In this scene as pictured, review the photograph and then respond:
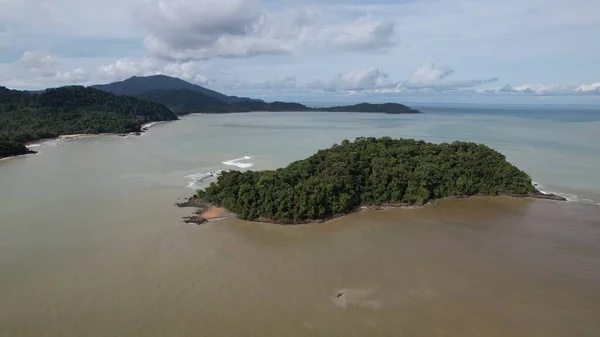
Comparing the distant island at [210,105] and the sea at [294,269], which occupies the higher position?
the distant island at [210,105]

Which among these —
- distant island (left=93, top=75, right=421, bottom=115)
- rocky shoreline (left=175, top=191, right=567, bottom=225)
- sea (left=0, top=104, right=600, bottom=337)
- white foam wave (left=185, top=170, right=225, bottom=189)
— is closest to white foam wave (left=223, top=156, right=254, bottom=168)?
white foam wave (left=185, top=170, right=225, bottom=189)

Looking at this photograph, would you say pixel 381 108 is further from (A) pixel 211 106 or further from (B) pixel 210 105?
(B) pixel 210 105

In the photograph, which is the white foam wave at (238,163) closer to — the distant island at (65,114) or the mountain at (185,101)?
the distant island at (65,114)

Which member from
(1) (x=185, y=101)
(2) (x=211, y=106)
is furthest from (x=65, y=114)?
(1) (x=185, y=101)

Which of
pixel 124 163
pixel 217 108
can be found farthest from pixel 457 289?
pixel 217 108

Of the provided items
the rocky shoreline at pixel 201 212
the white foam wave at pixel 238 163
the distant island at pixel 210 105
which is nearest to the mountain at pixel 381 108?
the distant island at pixel 210 105

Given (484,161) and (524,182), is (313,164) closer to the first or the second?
(484,161)
